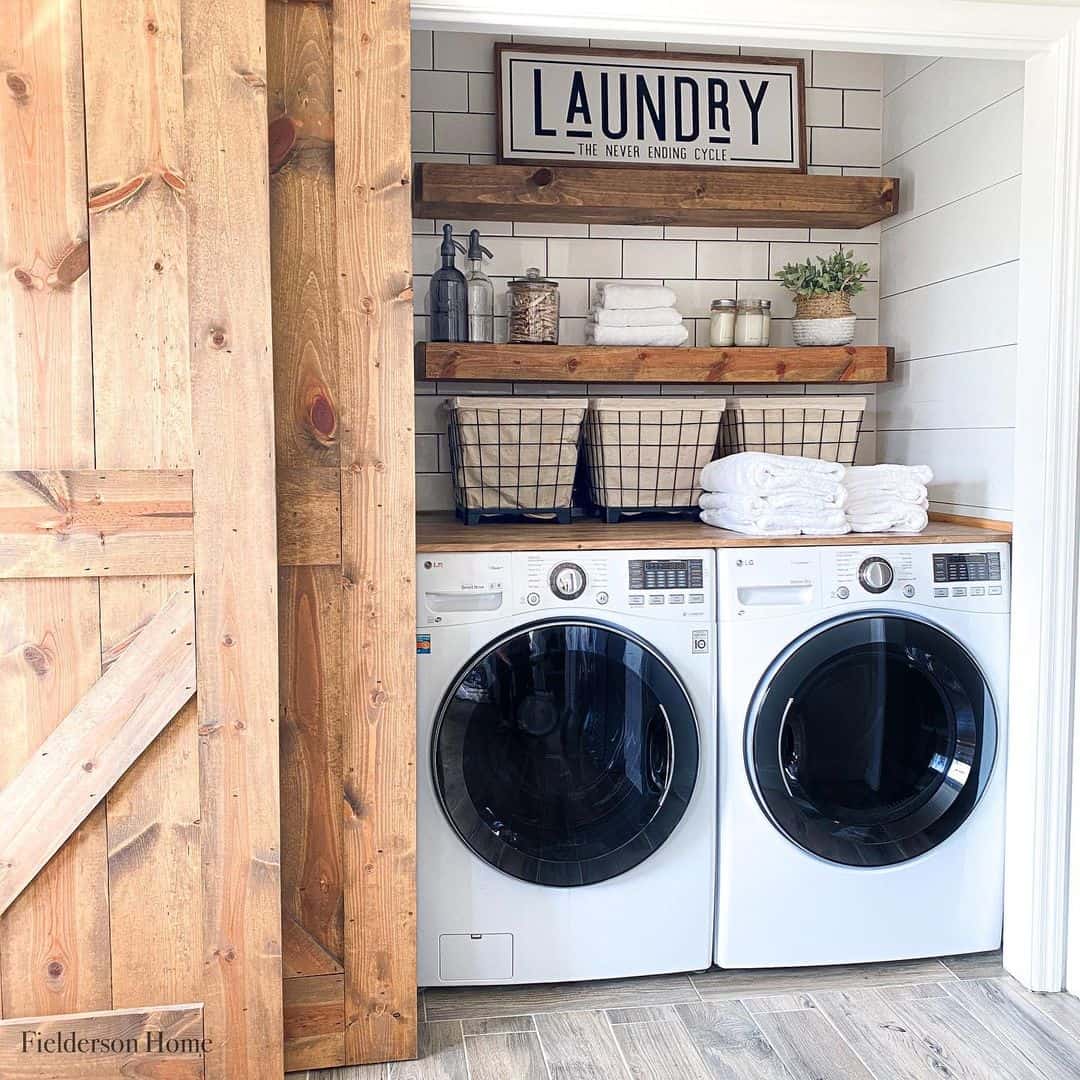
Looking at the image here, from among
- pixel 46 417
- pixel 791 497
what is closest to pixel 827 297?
pixel 791 497

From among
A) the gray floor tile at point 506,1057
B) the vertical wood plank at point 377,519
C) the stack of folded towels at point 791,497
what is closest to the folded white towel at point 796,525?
the stack of folded towels at point 791,497

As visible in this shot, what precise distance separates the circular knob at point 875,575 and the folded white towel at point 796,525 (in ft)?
0.29

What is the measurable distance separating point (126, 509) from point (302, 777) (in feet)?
1.96

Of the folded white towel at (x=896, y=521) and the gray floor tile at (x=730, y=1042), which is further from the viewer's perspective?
the folded white towel at (x=896, y=521)

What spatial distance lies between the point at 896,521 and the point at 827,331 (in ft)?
2.16

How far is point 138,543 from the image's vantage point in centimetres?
191

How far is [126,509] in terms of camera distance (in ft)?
6.21

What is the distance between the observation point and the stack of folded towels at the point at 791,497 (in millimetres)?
2330

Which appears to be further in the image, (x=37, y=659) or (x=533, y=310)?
(x=533, y=310)

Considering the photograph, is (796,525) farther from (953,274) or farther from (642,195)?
(642,195)

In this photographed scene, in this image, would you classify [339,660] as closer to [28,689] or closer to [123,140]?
[28,689]

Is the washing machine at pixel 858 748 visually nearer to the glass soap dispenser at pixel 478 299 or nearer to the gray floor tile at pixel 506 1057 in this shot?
the gray floor tile at pixel 506 1057

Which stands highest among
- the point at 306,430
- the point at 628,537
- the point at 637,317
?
the point at 637,317

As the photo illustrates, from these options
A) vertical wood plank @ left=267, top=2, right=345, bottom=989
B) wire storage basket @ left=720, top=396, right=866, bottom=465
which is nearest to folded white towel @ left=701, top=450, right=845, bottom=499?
wire storage basket @ left=720, top=396, right=866, bottom=465
